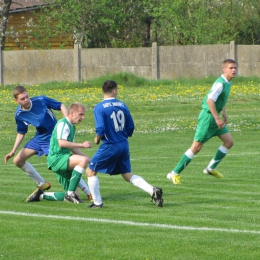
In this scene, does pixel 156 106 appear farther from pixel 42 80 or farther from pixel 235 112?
pixel 42 80

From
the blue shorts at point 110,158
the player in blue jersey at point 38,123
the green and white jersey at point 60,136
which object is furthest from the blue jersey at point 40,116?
the blue shorts at point 110,158

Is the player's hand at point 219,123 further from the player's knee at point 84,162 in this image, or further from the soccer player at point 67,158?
the player's knee at point 84,162

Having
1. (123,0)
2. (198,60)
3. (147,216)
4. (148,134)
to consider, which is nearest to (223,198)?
(147,216)

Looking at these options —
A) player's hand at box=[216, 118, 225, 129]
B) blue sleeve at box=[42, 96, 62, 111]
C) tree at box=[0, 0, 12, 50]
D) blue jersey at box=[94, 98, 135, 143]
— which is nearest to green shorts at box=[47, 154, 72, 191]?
blue jersey at box=[94, 98, 135, 143]

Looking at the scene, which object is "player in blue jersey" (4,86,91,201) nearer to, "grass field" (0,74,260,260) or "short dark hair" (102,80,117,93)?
"grass field" (0,74,260,260)

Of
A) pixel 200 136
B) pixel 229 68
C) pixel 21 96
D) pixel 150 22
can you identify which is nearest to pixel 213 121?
pixel 200 136

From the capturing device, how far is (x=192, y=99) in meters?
32.1

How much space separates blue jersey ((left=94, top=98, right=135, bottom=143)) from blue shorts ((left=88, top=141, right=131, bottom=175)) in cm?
8

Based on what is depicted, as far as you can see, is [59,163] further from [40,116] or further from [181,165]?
[181,165]

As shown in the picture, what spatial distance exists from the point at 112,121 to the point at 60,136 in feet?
2.49

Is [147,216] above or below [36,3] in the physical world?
below

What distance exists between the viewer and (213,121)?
13484 mm

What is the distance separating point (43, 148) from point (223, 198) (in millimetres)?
2694

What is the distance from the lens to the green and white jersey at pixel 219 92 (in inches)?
520
